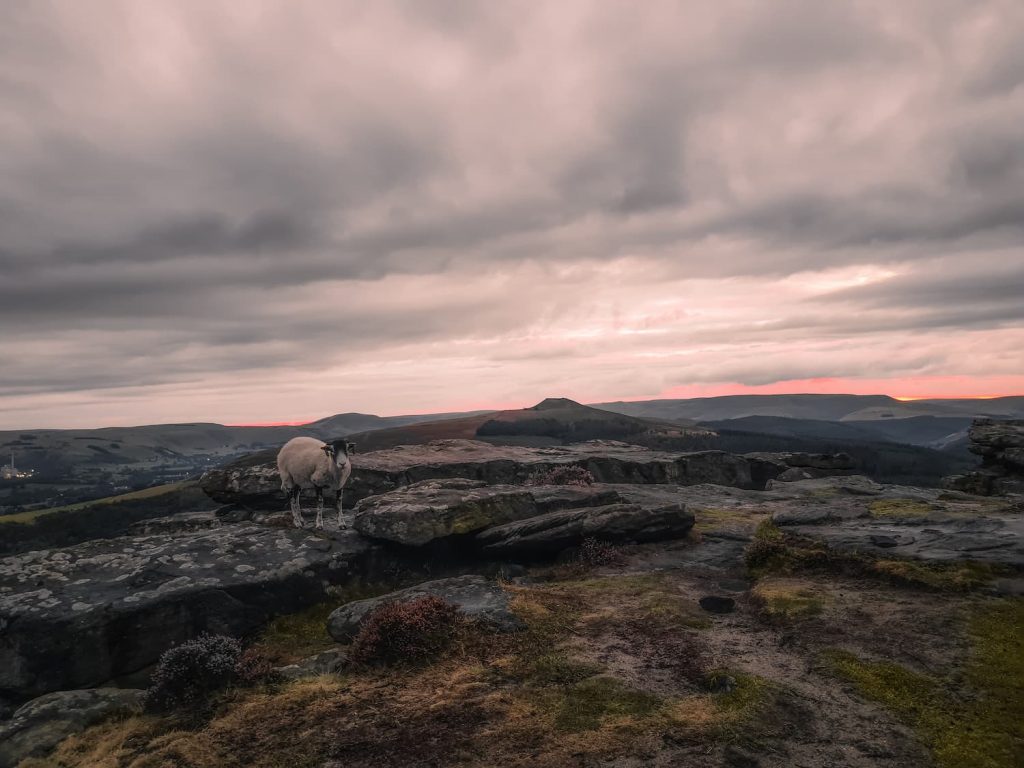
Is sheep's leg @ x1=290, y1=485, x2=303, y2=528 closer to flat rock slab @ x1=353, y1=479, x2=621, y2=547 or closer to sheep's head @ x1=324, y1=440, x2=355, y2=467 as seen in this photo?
flat rock slab @ x1=353, y1=479, x2=621, y2=547

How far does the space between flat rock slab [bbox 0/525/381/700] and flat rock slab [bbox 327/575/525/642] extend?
11.1ft

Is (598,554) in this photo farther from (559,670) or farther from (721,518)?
(559,670)

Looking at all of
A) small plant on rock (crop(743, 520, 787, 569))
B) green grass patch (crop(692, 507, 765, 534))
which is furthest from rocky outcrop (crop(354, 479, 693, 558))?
small plant on rock (crop(743, 520, 787, 569))

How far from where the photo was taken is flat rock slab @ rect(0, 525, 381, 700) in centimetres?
1434

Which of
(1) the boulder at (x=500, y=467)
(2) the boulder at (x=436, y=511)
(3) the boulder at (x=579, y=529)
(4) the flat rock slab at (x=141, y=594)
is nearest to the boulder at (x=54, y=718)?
(4) the flat rock slab at (x=141, y=594)

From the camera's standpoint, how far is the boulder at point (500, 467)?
2762 cm

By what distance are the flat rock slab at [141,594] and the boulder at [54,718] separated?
2.52 m

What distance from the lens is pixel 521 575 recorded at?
65.8 ft

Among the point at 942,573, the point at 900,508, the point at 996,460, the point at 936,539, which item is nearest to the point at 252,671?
the point at 942,573

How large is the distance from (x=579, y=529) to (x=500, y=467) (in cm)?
1571

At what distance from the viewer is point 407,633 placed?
13172 millimetres

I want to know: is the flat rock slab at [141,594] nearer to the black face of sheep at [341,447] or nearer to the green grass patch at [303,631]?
the green grass patch at [303,631]

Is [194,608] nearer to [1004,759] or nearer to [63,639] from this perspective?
[63,639]

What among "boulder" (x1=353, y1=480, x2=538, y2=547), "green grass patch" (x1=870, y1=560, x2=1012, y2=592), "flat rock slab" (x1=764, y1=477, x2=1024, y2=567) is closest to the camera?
"green grass patch" (x1=870, y1=560, x2=1012, y2=592)
